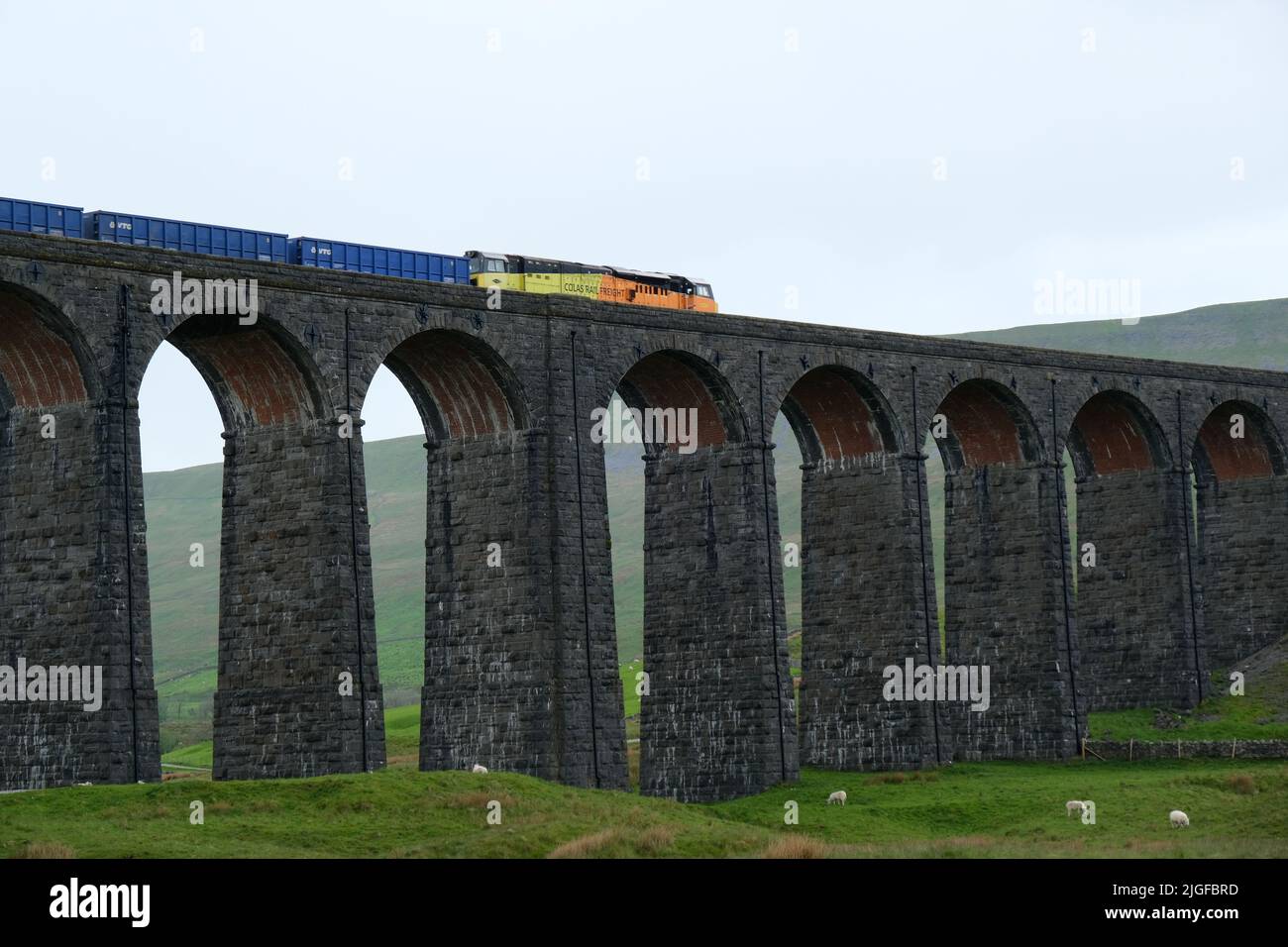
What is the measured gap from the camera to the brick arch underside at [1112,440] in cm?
7156

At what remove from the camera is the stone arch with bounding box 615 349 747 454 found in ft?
182

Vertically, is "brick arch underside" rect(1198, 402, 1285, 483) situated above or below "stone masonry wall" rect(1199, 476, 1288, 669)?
above

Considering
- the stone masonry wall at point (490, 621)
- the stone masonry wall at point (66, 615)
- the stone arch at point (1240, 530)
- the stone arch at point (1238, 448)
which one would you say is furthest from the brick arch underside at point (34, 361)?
the stone arch at point (1238, 448)

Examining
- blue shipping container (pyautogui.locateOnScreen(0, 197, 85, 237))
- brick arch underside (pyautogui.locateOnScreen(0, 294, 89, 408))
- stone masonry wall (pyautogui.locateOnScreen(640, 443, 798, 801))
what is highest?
blue shipping container (pyautogui.locateOnScreen(0, 197, 85, 237))

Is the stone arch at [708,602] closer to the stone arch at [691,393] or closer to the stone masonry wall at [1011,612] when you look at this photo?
the stone arch at [691,393]

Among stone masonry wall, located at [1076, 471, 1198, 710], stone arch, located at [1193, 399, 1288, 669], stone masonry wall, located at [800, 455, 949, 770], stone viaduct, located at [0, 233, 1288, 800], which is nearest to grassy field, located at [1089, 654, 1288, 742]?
stone masonry wall, located at [1076, 471, 1198, 710]

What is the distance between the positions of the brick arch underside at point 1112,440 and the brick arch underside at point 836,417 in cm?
1328

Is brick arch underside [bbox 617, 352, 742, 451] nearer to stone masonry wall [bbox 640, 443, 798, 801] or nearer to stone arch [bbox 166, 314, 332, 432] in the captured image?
stone masonry wall [bbox 640, 443, 798, 801]

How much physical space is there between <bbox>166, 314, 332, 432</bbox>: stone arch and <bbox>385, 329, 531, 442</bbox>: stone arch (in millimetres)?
3934
